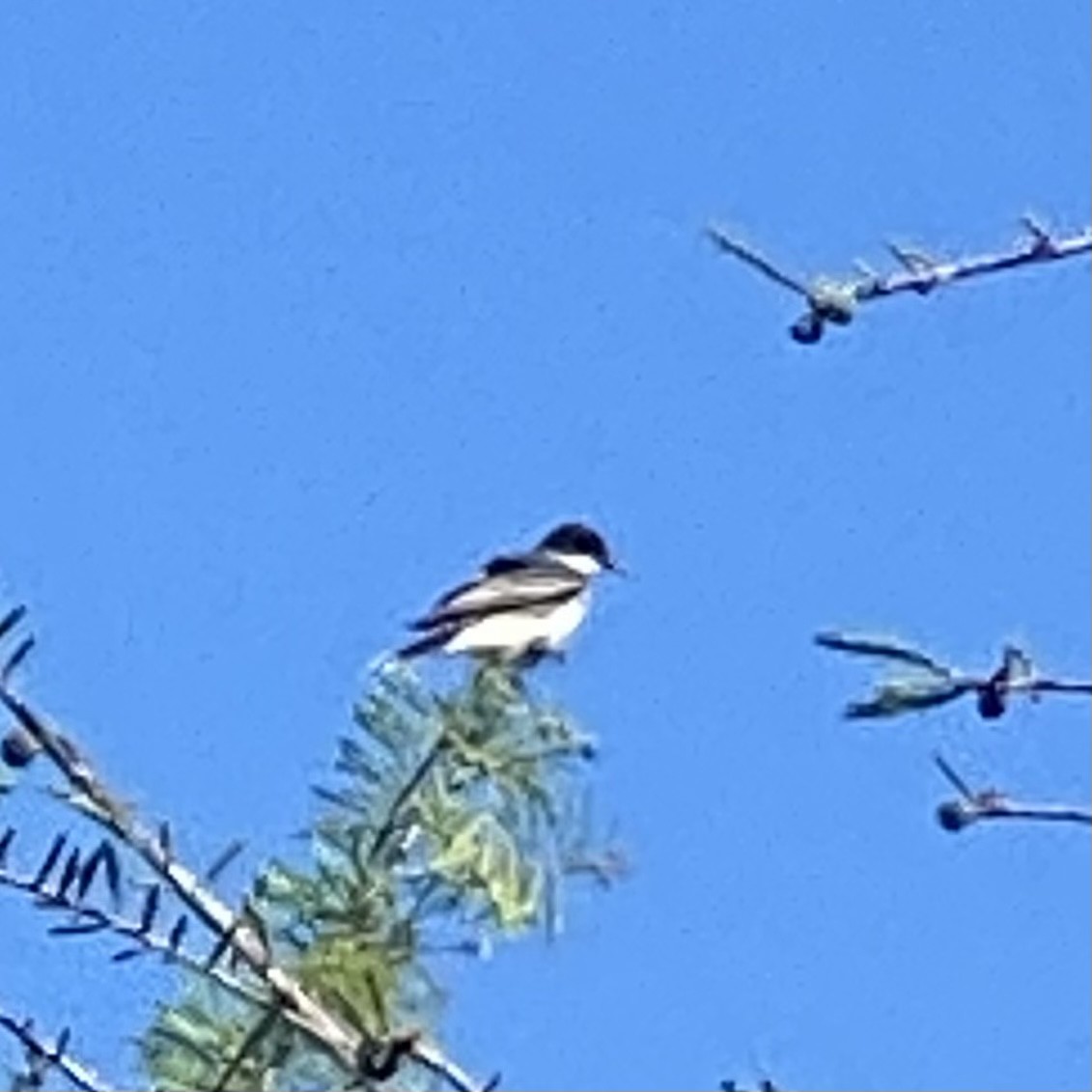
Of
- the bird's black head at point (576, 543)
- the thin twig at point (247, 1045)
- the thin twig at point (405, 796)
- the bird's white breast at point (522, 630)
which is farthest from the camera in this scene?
the bird's black head at point (576, 543)

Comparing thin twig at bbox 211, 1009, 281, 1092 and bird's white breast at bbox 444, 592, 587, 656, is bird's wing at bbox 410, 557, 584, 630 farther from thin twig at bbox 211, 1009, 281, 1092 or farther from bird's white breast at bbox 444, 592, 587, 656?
thin twig at bbox 211, 1009, 281, 1092

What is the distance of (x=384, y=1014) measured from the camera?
1.99m

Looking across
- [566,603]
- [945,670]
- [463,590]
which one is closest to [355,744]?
[945,670]

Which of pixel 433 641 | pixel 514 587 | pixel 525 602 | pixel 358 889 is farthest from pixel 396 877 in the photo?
pixel 514 587

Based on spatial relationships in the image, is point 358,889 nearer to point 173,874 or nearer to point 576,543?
point 173,874

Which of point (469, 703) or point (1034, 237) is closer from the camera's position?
point (1034, 237)

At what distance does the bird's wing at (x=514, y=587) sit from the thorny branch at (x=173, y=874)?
150 inches

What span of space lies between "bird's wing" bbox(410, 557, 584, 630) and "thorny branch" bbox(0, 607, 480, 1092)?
3822mm

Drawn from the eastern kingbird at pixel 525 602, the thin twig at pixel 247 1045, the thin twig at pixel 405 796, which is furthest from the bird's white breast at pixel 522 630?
the thin twig at pixel 247 1045

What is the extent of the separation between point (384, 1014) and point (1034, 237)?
0.60 metres

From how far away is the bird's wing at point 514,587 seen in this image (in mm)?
7046

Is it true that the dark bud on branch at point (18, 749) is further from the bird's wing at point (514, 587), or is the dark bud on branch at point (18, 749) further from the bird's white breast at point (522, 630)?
the bird's wing at point (514, 587)

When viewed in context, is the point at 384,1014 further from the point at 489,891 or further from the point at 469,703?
the point at 469,703

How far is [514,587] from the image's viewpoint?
8266 millimetres
